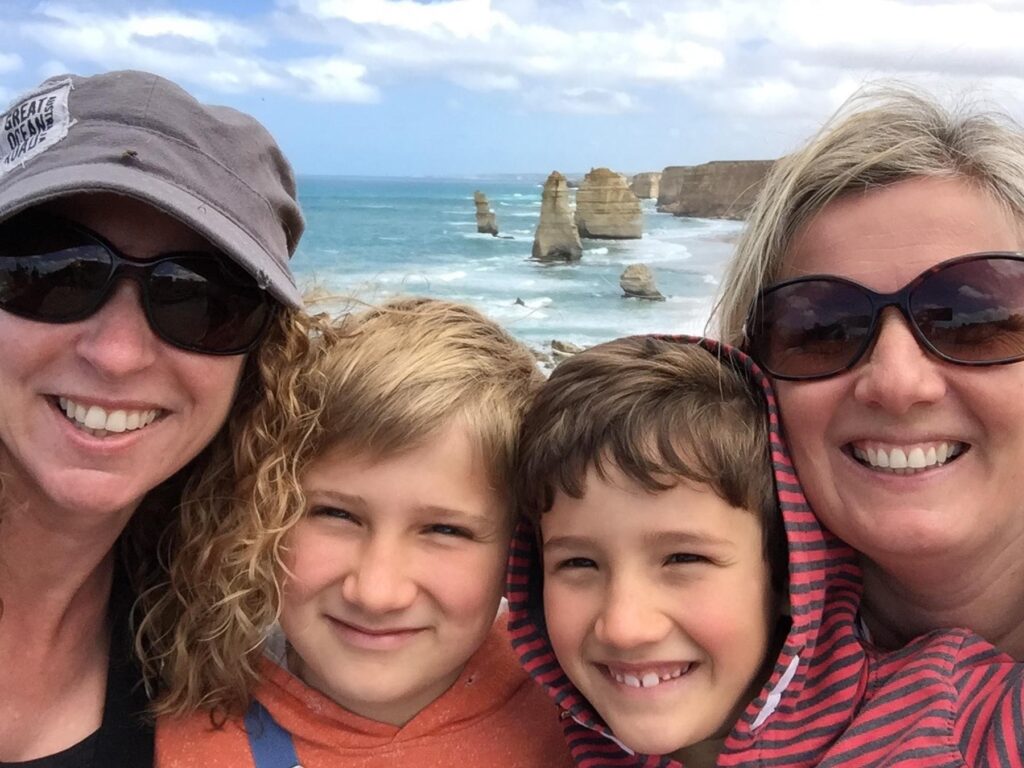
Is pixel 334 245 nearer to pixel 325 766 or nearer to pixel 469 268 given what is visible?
pixel 469 268

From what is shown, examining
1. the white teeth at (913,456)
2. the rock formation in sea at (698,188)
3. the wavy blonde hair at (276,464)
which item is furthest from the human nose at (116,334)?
the rock formation in sea at (698,188)

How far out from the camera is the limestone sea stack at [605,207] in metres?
59.2

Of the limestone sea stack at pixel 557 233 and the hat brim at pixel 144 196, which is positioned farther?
the limestone sea stack at pixel 557 233

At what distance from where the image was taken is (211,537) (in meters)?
2.24

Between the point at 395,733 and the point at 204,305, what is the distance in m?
1.18

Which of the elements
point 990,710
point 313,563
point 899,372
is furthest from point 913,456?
point 313,563

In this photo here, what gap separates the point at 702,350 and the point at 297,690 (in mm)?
1322

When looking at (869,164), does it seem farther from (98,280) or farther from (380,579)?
(98,280)

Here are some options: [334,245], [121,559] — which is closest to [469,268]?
[334,245]

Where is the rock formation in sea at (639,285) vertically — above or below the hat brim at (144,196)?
below

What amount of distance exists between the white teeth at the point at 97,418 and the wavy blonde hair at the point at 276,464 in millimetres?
327

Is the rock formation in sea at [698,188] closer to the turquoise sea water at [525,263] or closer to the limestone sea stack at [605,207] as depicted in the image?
the turquoise sea water at [525,263]

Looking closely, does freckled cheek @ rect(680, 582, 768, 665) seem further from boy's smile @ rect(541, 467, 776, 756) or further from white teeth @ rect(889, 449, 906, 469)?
white teeth @ rect(889, 449, 906, 469)

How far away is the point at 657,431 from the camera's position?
1.93 meters
